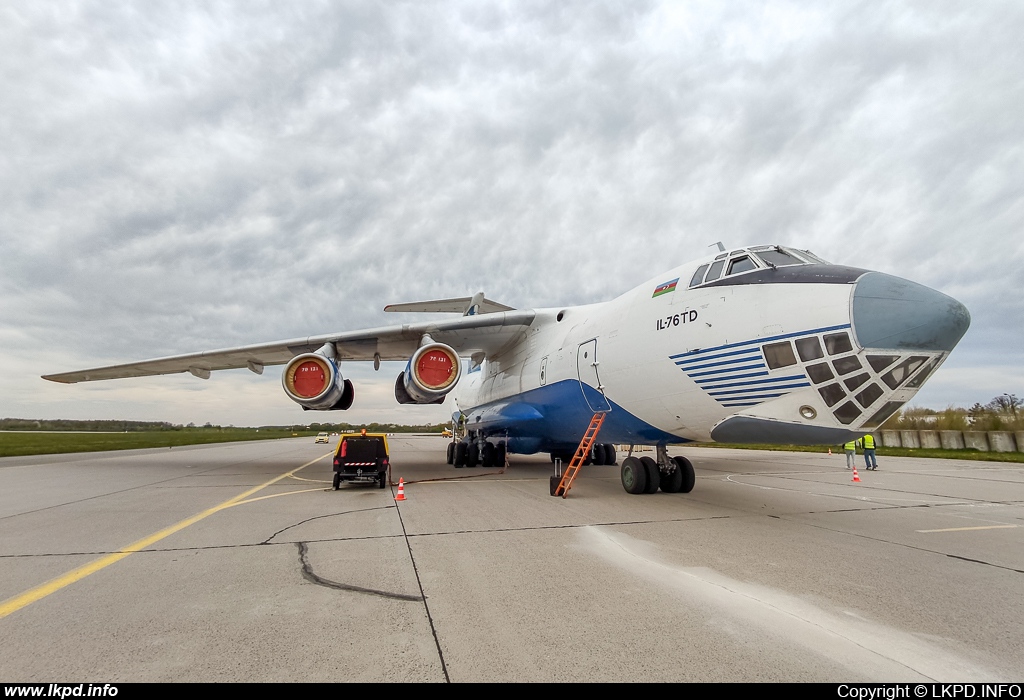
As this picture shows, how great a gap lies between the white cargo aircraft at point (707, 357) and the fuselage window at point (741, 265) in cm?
1

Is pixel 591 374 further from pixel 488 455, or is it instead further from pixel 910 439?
pixel 910 439

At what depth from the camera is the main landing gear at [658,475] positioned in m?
8.42

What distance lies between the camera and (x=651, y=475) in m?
8.45

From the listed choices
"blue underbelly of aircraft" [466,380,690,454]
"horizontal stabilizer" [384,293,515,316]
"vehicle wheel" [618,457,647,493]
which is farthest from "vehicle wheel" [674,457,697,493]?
"horizontal stabilizer" [384,293,515,316]

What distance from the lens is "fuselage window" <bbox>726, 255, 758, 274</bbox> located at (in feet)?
19.9

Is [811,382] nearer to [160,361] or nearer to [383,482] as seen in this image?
[383,482]

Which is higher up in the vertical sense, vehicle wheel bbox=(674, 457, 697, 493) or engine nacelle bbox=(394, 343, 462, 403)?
engine nacelle bbox=(394, 343, 462, 403)

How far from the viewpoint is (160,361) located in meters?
13.3

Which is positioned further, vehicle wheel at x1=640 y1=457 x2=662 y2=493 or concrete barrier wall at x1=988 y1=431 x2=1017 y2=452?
concrete barrier wall at x1=988 y1=431 x2=1017 y2=452

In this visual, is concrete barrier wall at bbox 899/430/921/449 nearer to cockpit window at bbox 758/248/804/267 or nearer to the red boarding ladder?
the red boarding ladder

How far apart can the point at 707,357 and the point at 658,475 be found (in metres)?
3.18

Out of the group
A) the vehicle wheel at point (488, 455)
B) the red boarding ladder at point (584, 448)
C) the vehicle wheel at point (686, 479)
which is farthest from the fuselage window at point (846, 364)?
the vehicle wheel at point (488, 455)

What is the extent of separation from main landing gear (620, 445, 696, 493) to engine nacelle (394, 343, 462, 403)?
11.9 ft

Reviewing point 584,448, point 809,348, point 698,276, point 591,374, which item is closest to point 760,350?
point 809,348
